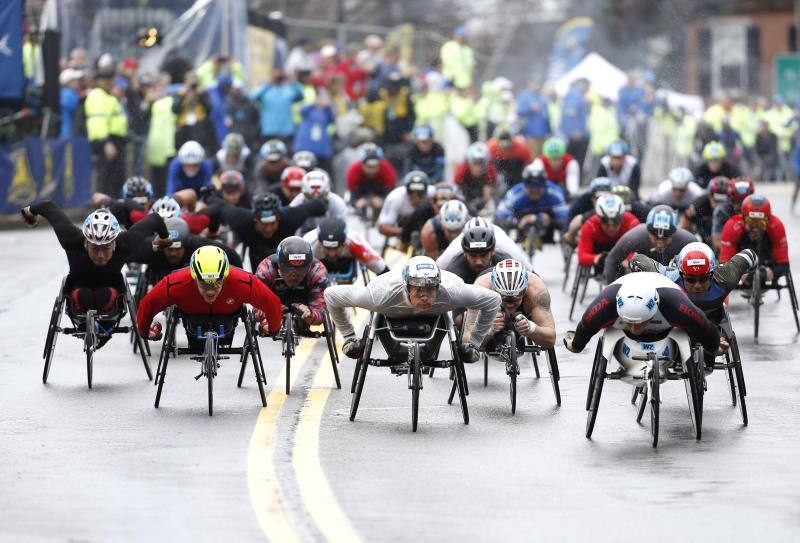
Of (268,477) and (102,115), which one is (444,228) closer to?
(268,477)

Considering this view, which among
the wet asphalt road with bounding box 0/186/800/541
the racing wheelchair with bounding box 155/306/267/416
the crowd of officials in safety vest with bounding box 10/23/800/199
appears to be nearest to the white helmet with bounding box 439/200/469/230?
the wet asphalt road with bounding box 0/186/800/541

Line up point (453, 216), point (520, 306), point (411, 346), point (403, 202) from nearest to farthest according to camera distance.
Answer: point (411, 346)
point (520, 306)
point (453, 216)
point (403, 202)

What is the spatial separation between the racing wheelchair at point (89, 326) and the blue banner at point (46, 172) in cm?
1415

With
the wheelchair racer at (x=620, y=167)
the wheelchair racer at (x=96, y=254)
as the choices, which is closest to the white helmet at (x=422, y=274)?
the wheelchair racer at (x=96, y=254)

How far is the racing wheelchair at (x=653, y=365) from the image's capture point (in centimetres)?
1136

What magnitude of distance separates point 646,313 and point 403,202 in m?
9.87

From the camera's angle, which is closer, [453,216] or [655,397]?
[655,397]

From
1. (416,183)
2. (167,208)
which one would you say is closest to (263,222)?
(167,208)

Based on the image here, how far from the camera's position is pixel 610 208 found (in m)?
17.6

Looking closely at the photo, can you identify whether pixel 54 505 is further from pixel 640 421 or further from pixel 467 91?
pixel 467 91

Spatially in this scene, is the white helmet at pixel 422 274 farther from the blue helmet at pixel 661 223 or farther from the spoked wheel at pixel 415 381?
the blue helmet at pixel 661 223

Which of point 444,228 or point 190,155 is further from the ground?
point 190,155

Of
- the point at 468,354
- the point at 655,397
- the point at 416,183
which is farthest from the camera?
the point at 416,183

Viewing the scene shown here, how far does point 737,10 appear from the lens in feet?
216
